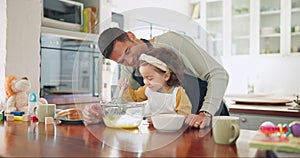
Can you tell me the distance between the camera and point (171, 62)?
0.94 meters

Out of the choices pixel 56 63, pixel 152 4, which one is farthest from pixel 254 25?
pixel 56 63

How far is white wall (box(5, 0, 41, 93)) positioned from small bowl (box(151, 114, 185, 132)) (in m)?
1.50

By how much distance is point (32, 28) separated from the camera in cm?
239

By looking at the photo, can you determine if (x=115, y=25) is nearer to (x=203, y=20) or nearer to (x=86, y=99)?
(x=86, y=99)

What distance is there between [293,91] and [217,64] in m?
3.26

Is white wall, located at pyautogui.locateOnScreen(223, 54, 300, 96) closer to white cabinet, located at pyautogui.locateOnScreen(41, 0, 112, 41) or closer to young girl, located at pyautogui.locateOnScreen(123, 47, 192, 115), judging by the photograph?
white cabinet, located at pyautogui.locateOnScreen(41, 0, 112, 41)

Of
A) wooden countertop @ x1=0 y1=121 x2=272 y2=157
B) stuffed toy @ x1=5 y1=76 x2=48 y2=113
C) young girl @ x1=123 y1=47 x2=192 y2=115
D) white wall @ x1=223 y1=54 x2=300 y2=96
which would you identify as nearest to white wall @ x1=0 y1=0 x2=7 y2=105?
stuffed toy @ x1=5 y1=76 x2=48 y2=113

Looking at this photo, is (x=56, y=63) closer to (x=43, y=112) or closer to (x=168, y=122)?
(x=43, y=112)

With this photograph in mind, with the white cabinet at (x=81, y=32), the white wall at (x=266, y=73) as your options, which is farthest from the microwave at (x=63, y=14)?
the white wall at (x=266, y=73)

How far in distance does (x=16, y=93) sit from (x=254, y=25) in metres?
3.30

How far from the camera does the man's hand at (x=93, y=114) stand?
3.65 feet

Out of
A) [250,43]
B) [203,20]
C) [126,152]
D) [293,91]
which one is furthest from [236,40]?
[126,152]

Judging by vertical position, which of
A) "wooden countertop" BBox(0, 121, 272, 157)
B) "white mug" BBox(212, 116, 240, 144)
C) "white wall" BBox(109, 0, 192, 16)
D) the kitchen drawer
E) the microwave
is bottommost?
the kitchen drawer

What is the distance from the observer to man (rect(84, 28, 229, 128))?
972 millimetres
